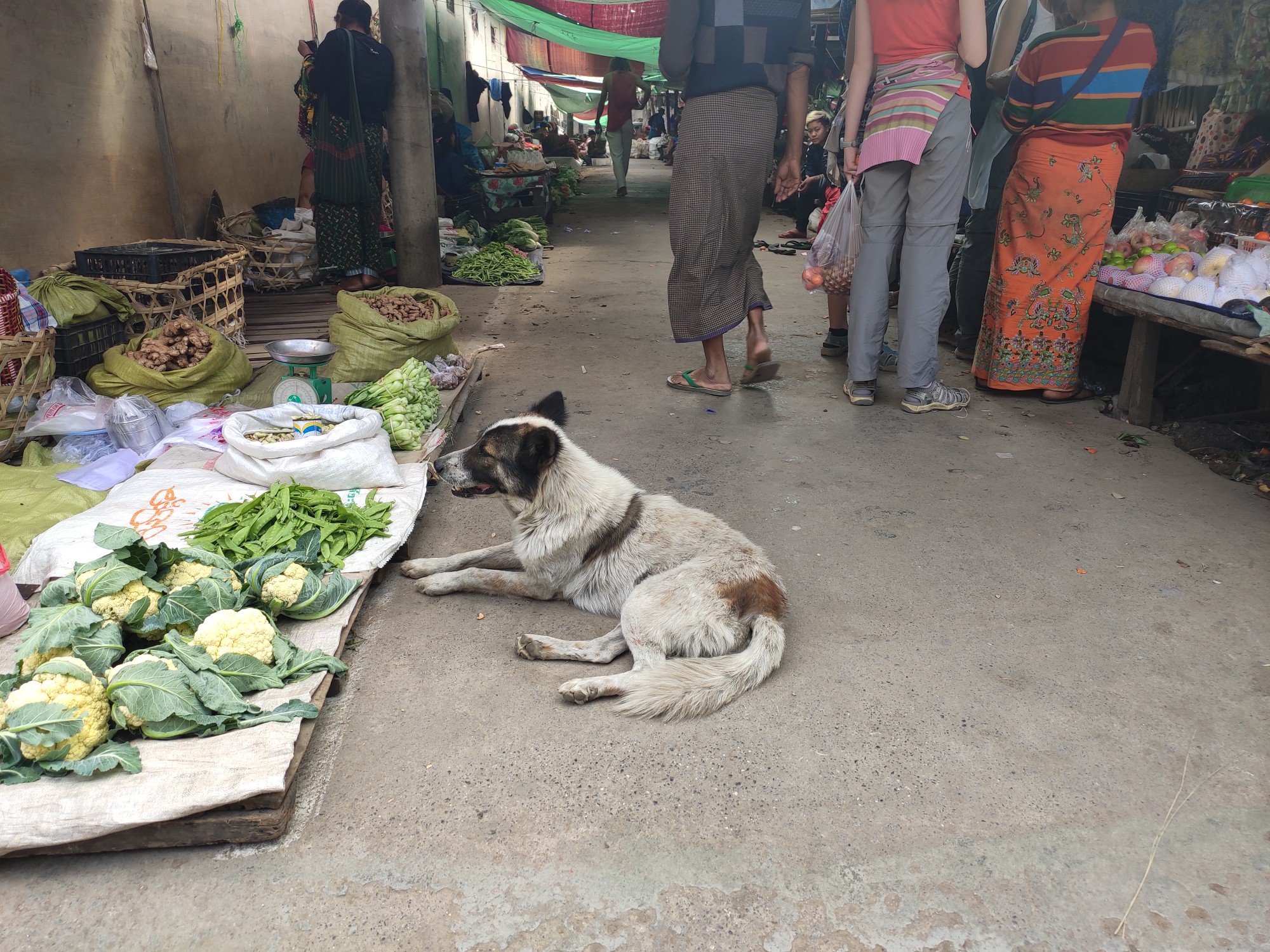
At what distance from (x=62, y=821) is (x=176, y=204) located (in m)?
6.67

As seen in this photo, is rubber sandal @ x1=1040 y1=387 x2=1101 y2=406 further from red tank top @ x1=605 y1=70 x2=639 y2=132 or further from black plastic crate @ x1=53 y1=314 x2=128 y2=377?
red tank top @ x1=605 y1=70 x2=639 y2=132

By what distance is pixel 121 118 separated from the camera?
20.6 feet

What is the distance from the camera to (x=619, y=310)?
25.6 ft

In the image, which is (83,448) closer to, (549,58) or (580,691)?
(580,691)

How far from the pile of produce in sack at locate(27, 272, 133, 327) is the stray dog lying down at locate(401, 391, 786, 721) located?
2799 millimetres

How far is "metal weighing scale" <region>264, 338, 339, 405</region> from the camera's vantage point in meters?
4.24

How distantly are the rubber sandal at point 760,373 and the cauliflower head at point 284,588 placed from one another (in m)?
3.55

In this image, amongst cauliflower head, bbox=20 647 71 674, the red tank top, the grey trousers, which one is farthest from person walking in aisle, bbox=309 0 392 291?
the red tank top

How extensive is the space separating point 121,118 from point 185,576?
5349 millimetres

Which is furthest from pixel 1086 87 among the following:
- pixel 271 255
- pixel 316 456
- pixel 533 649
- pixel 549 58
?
pixel 549 58

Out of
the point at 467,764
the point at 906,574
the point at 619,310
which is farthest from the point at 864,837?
the point at 619,310

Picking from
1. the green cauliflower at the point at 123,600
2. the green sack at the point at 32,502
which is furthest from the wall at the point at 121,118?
the green cauliflower at the point at 123,600

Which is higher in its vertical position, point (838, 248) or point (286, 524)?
point (838, 248)

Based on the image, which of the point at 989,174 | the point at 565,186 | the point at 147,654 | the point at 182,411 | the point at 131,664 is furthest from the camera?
the point at 565,186
